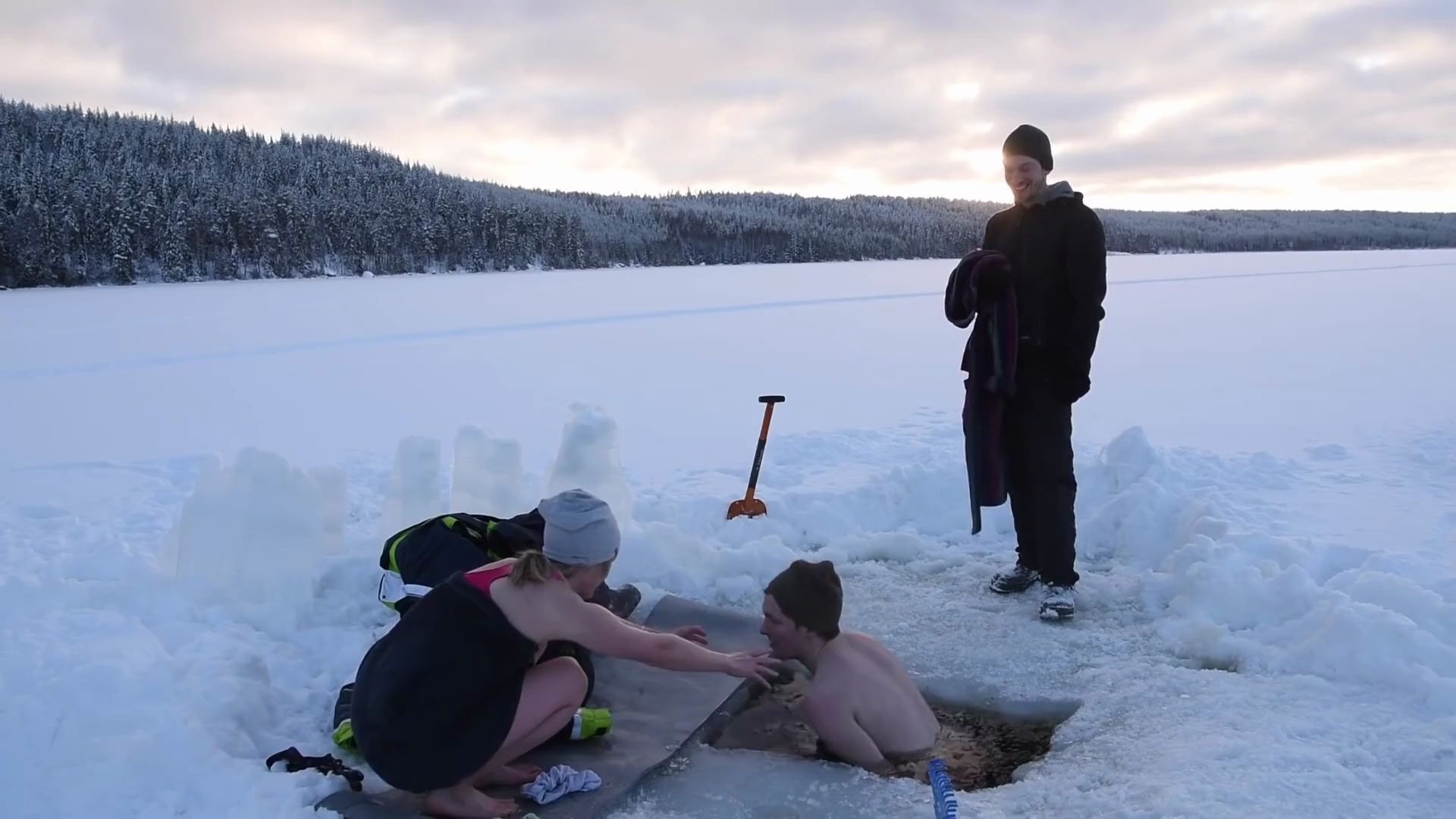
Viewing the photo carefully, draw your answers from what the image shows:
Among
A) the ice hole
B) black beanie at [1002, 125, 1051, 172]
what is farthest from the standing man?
the ice hole

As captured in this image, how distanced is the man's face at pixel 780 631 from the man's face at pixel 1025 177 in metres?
1.94

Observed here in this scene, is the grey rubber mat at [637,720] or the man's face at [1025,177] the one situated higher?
the man's face at [1025,177]

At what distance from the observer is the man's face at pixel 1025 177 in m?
3.90

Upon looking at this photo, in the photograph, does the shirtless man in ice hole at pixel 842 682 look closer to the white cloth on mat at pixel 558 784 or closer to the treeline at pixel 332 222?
the white cloth on mat at pixel 558 784

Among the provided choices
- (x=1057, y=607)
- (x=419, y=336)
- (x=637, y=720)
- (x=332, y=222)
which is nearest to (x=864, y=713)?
(x=637, y=720)

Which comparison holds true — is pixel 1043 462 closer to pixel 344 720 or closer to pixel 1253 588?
pixel 1253 588

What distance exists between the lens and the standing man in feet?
12.5

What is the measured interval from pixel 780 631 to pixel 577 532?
37.1 inches

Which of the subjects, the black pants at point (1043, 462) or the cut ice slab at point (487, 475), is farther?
the cut ice slab at point (487, 475)

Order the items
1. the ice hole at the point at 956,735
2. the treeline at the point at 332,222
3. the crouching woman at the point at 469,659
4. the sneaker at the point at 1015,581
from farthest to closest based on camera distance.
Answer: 1. the treeline at the point at 332,222
2. the sneaker at the point at 1015,581
3. the ice hole at the point at 956,735
4. the crouching woman at the point at 469,659

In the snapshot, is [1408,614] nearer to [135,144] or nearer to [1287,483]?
[1287,483]

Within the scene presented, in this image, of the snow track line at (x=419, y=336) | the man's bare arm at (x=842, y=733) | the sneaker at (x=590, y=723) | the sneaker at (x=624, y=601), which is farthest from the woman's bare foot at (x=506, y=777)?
the snow track line at (x=419, y=336)

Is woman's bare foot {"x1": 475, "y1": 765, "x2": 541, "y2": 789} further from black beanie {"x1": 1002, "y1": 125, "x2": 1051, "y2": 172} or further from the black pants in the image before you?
black beanie {"x1": 1002, "y1": 125, "x2": 1051, "y2": 172}

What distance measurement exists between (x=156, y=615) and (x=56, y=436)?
510 cm
